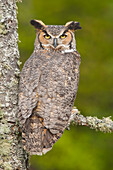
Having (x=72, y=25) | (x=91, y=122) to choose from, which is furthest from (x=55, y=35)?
(x=91, y=122)

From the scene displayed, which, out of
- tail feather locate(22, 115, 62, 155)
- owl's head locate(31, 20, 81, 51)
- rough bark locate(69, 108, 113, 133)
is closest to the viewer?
tail feather locate(22, 115, 62, 155)

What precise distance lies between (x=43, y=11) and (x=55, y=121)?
6.98m

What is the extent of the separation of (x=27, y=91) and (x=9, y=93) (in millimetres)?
210

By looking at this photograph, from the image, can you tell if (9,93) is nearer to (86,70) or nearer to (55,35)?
(55,35)

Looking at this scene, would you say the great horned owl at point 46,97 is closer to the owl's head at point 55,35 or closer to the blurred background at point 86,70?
the owl's head at point 55,35

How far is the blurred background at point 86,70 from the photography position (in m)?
9.25

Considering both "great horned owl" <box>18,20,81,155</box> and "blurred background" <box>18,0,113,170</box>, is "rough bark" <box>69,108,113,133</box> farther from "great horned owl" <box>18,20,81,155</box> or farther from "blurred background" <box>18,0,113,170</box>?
"blurred background" <box>18,0,113,170</box>

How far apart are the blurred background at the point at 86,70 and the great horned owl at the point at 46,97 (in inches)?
180

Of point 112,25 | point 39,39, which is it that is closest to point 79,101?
point 112,25

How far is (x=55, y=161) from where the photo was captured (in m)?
9.22

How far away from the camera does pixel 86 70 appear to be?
10086 millimetres

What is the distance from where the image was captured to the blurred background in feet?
30.3

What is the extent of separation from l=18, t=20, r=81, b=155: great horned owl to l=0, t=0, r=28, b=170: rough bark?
11 centimetres

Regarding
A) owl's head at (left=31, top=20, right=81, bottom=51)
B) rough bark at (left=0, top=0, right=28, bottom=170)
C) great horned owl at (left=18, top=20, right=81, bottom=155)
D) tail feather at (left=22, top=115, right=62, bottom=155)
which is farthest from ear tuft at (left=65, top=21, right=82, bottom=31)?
tail feather at (left=22, top=115, right=62, bottom=155)
